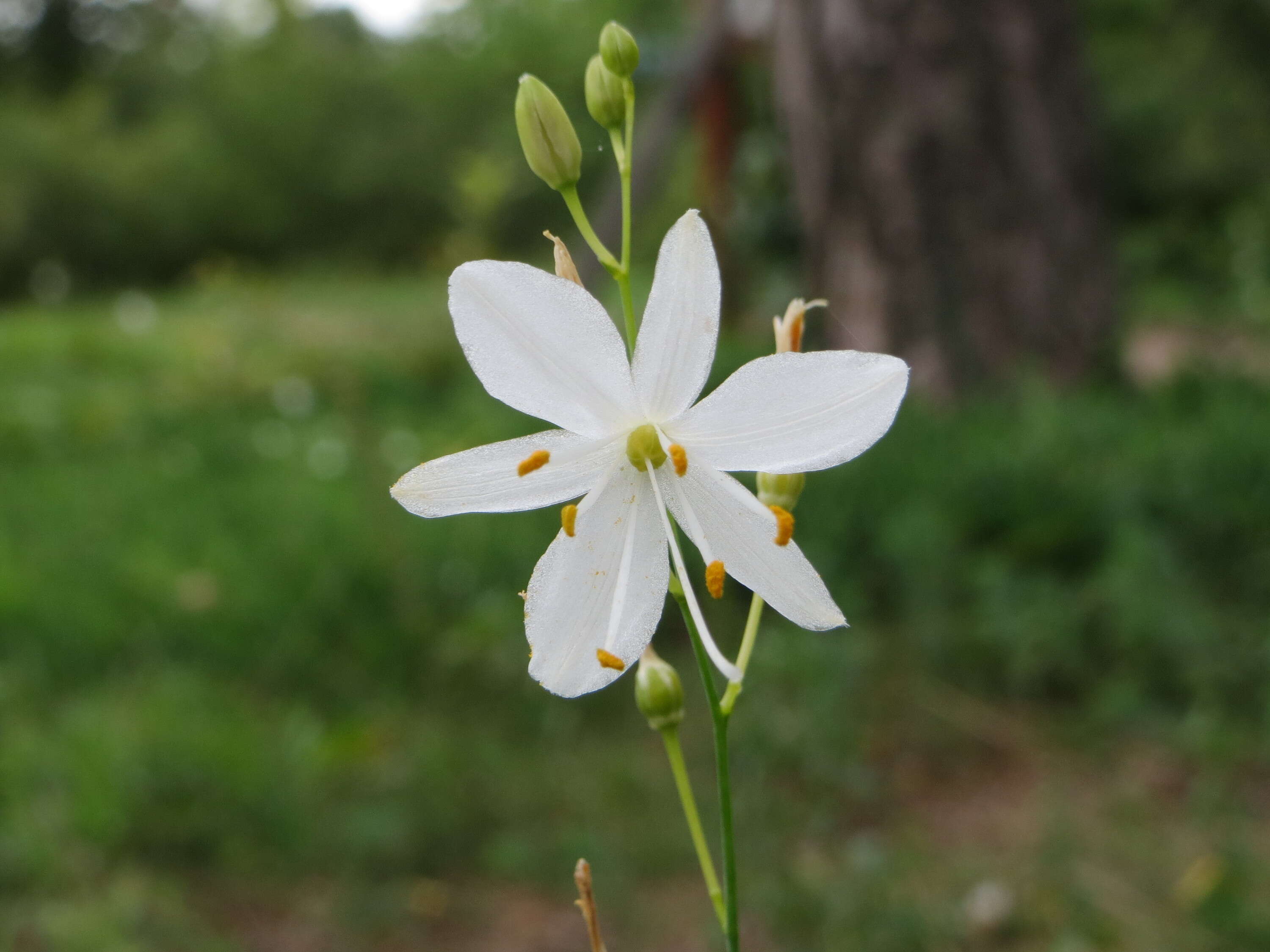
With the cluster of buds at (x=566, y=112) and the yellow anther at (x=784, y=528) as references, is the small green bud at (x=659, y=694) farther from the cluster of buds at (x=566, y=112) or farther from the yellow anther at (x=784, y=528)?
the cluster of buds at (x=566, y=112)

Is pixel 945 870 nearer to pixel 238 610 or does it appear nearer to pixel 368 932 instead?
pixel 368 932

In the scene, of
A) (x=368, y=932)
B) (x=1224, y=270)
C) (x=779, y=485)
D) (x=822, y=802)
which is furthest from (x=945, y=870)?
(x=1224, y=270)

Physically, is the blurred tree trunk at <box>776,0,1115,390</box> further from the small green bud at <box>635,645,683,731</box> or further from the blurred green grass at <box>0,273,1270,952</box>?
the small green bud at <box>635,645,683,731</box>

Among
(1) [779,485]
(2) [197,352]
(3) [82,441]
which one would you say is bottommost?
(1) [779,485]

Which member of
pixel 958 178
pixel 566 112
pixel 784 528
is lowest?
pixel 784 528

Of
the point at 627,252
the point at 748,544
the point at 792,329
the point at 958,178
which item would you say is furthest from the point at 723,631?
the point at 627,252

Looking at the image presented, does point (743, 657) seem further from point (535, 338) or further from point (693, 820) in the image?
point (535, 338)
